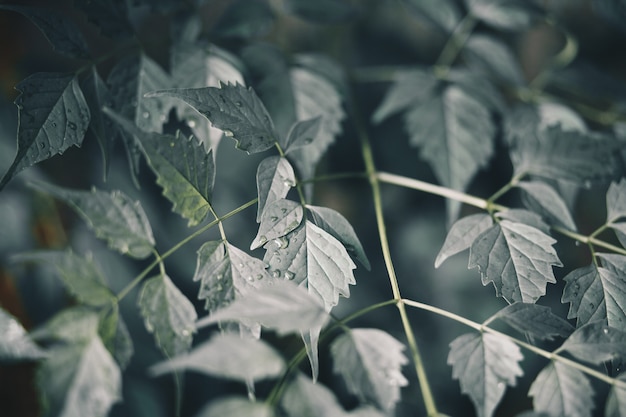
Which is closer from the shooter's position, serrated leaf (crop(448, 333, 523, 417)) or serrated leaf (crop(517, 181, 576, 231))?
serrated leaf (crop(448, 333, 523, 417))

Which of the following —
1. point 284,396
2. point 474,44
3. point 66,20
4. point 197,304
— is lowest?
point 197,304

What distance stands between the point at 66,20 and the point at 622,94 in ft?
2.86

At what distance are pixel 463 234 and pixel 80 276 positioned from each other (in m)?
0.38

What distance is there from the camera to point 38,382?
399mm

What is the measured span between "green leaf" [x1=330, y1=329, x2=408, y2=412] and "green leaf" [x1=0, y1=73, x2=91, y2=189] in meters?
0.34

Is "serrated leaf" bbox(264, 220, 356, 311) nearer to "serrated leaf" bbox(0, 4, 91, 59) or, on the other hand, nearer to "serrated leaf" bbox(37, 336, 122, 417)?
"serrated leaf" bbox(37, 336, 122, 417)

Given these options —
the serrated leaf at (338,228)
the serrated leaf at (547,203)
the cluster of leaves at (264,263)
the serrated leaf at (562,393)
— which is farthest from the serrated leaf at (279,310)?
the serrated leaf at (547,203)

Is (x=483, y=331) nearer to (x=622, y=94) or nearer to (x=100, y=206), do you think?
(x=100, y=206)

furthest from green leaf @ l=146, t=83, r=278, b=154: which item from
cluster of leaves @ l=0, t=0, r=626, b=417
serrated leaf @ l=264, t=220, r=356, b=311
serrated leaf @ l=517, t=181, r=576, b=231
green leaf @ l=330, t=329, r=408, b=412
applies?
serrated leaf @ l=517, t=181, r=576, b=231

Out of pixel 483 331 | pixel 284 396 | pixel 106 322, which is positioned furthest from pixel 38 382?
pixel 483 331

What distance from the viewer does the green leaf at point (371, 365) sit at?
0.41 metres

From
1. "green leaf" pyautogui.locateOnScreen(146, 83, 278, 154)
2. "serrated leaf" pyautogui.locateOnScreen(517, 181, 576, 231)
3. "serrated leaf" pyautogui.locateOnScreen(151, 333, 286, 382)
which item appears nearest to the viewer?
"serrated leaf" pyautogui.locateOnScreen(151, 333, 286, 382)

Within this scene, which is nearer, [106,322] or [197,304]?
[106,322]

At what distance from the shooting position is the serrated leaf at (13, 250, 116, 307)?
433mm
